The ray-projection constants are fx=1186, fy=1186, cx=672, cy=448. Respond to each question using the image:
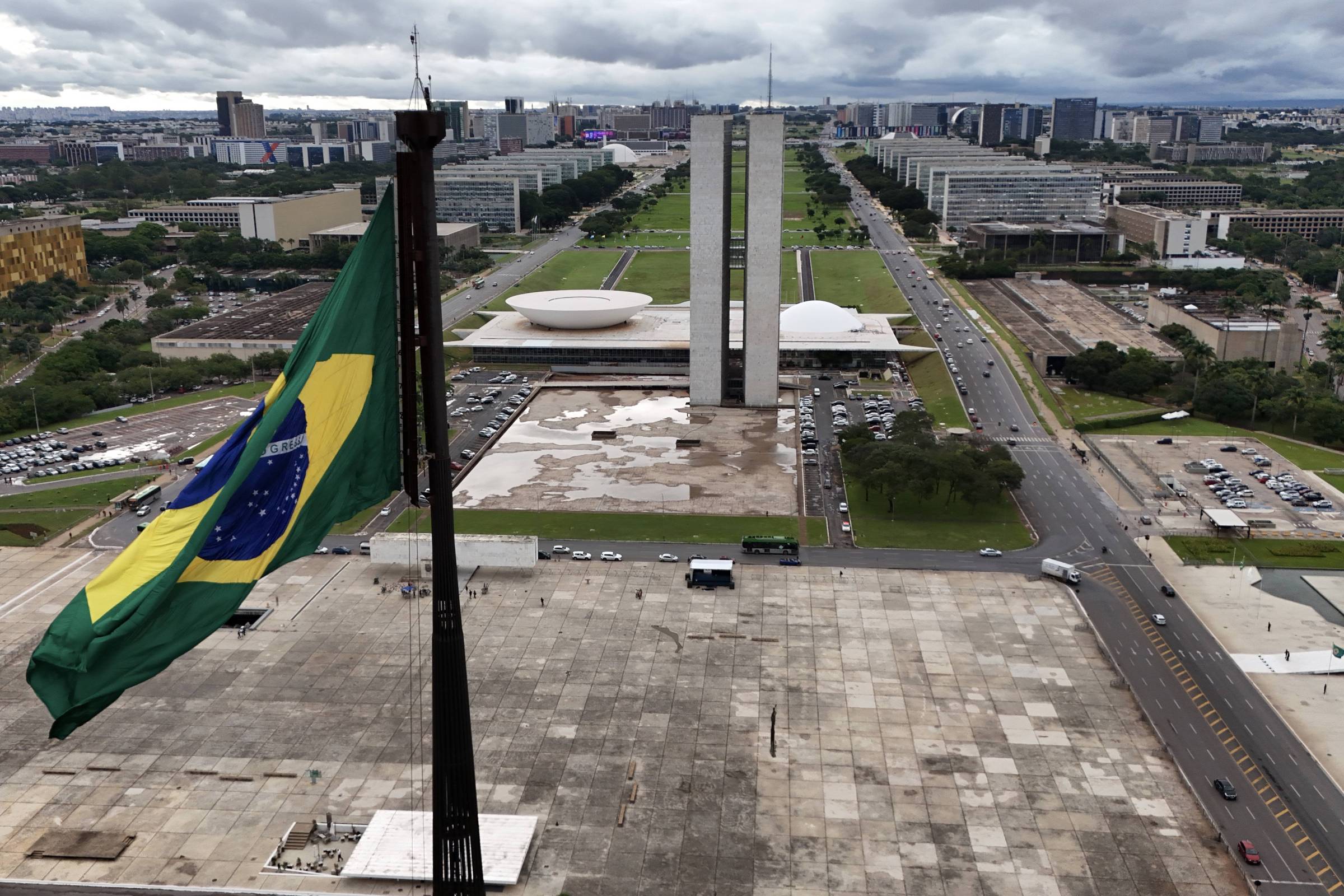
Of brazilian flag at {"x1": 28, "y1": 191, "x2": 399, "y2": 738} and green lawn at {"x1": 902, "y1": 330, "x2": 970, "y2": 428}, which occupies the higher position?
brazilian flag at {"x1": 28, "y1": 191, "x2": 399, "y2": 738}

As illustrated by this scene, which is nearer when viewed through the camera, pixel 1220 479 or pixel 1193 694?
pixel 1193 694

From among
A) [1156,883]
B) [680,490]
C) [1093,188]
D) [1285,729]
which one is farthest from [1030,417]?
[1093,188]

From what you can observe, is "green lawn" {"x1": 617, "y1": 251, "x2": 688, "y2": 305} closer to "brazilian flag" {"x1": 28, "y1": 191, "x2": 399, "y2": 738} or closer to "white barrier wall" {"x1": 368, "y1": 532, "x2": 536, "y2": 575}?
"white barrier wall" {"x1": 368, "y1": 532, "x2": 536, "y2": 575}

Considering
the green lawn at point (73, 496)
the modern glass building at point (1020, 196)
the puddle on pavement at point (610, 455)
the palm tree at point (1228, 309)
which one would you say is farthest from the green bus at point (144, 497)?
the modern glass building at point (1020, 196)

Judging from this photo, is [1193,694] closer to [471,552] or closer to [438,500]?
[471,552]

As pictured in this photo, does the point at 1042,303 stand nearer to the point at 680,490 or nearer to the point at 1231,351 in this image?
the point at 1231,351

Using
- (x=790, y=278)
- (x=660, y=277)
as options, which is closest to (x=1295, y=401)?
(x=790, y=278)

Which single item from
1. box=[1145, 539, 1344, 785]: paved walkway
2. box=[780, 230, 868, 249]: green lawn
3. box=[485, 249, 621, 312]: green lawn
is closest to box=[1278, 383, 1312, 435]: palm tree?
box=[1145, 539, 1344, 785]: paved walkway
